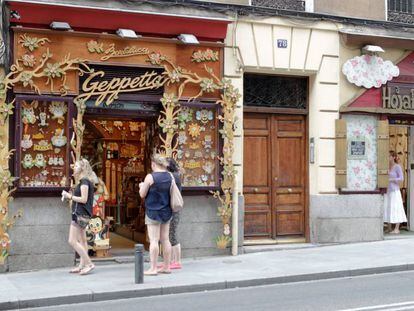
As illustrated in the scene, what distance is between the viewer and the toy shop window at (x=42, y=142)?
1094 centimetres

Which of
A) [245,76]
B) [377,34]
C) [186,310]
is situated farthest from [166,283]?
[377,34]

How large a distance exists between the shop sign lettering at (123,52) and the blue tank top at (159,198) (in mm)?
2524

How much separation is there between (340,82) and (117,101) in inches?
189

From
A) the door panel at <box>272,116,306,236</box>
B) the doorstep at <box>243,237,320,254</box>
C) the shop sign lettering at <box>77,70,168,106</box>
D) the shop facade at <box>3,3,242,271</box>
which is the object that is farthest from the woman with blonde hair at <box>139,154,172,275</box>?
the door panel at <box>272,116,306,236</box>

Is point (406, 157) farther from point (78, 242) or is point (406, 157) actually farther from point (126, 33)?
point (78, 242)

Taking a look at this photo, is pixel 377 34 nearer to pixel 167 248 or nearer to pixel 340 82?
pixel 340 82

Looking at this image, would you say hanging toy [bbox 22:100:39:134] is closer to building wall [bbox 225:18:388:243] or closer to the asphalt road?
the asphalt road

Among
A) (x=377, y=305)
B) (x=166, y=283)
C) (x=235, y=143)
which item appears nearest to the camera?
(x=377, y=305)

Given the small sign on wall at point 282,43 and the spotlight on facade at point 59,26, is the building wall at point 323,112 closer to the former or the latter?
the small sign on wall at point 282,43

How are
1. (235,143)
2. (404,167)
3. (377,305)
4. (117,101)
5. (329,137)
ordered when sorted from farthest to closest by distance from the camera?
(404,167), (329,137), (235,143), (117,101), (377,305)

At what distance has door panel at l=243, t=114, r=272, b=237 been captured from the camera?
13.3 metres

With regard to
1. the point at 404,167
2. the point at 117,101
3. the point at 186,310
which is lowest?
the point at 186,310

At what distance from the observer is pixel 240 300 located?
347 inches

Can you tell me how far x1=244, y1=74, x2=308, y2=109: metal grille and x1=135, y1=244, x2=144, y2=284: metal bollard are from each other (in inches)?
190
